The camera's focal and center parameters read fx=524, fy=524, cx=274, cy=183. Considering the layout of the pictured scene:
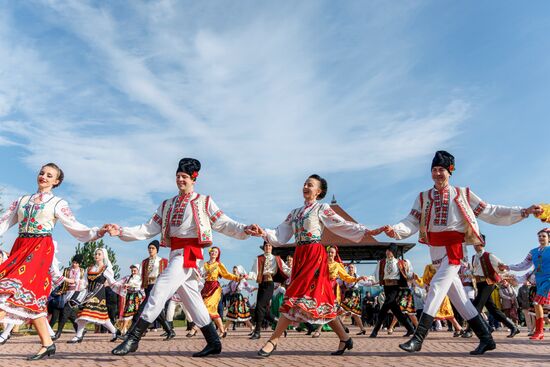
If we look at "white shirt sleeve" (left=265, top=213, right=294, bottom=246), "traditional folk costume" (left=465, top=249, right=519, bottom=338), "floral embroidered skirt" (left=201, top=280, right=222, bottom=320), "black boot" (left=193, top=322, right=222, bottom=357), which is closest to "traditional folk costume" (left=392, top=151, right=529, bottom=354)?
"white shirt sleeve" (left=265, top=213, right=294, bottom=246)

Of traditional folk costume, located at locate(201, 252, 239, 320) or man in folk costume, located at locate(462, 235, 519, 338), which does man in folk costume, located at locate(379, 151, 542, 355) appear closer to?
man in folk costume, located at locate(462, 235, 519, 338)

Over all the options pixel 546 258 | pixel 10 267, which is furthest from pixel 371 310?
pixel 10 267

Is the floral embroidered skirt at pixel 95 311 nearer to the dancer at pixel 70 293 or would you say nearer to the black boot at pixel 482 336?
the dancer at pixel 70 293

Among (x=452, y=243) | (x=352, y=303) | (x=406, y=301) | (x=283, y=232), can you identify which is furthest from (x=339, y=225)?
(x=352, y=303)

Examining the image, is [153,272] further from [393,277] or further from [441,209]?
[441,209]

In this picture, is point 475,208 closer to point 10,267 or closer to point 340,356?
point 340,356

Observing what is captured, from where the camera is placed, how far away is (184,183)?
6484 millimetres

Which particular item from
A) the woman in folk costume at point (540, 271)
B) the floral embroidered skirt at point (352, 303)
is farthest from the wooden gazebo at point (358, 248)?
the woman in folk costume at point (540, 271)

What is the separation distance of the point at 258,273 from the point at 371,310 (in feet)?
36.7

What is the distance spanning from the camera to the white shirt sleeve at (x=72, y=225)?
630cm

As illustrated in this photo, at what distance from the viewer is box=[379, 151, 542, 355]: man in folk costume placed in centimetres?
614

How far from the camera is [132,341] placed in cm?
585

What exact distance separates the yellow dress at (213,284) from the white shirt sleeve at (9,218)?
552 centimetres

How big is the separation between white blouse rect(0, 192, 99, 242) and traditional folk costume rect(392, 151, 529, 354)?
3827mm
